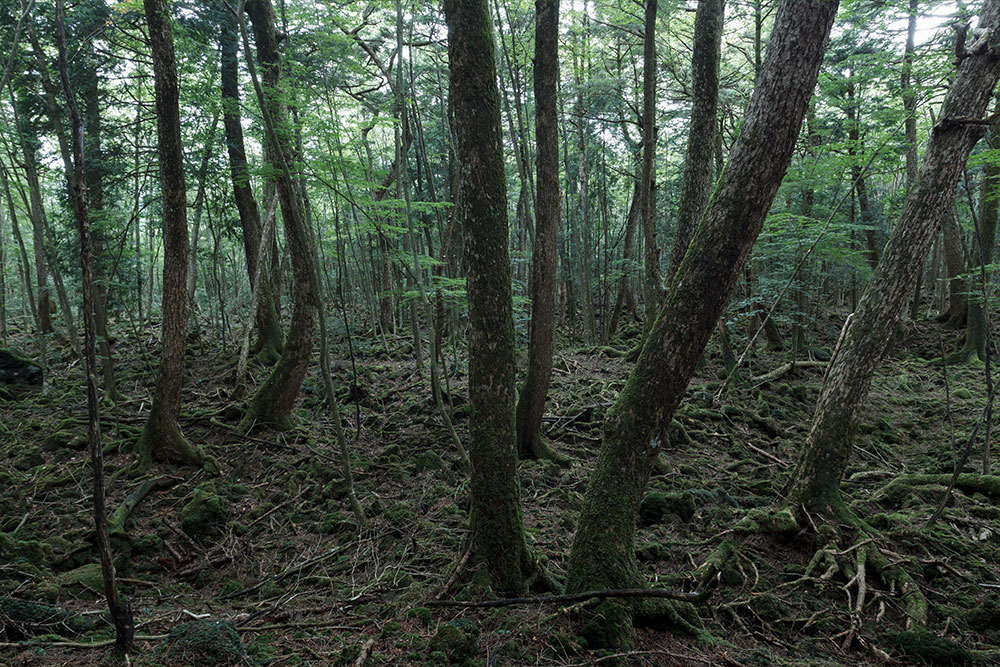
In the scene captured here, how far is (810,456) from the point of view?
17.0 ft

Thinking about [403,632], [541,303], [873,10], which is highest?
[873,10]

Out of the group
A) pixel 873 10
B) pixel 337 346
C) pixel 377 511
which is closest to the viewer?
pixel 377 511

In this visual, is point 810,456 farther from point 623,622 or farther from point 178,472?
point 178,472

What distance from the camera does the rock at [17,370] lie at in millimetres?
9828

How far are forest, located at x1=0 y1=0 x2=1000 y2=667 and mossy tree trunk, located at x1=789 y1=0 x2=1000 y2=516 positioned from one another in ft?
0.09

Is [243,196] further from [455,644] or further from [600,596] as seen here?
[600,596]

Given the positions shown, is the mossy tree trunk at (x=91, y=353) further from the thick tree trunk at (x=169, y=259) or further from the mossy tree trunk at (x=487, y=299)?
the thick tree trunk at (x=169, y=259)

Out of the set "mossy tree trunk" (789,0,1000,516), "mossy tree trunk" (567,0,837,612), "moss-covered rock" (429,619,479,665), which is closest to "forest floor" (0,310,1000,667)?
"moss-covered rock" (429,619,479,665)

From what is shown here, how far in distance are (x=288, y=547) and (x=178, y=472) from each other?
2.13 m

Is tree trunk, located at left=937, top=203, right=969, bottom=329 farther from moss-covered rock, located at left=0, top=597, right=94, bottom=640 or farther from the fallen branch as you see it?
moss-covered rock, located at left=0, top=597, right=94, bottom=640

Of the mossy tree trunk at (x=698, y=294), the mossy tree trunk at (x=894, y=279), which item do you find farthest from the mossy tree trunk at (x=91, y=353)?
the mossy tree trunk at (x=894, y=279)

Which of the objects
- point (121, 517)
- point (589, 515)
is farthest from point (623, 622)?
point (121, 517)

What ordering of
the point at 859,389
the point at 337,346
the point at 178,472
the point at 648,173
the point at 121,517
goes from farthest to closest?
the point at 337,346
the point at 648,173
the point at 178,472
the point at 121,517
the point at 859,389

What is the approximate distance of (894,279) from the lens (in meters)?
4.93
